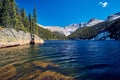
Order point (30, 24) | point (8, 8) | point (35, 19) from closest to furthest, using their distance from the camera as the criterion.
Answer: point (8, 8) < point (30, 24) < point (35, 19)

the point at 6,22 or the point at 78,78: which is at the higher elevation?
the point at 6,22

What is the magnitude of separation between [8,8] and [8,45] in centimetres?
2526

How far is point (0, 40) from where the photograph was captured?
4562cm

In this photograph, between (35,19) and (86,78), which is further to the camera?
(35,19)

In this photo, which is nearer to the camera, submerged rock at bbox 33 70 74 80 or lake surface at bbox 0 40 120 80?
submerged rock at bbox 33 70 74 80

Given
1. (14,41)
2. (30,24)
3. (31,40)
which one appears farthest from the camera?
→ (30,24)

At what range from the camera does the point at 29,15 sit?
113m

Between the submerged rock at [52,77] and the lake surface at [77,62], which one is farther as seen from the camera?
the lake surface at [77,62]

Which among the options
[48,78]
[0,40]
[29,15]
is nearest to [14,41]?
Result: [0,40]

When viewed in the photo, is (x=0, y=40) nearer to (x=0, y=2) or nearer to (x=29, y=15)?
(x=0, y=2)

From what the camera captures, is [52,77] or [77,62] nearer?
[52,77]

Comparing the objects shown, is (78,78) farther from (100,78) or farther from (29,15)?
(29,15)

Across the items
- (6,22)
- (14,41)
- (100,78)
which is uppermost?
(6,22)

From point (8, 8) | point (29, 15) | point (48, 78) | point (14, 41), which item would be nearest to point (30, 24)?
point (29, 15)
